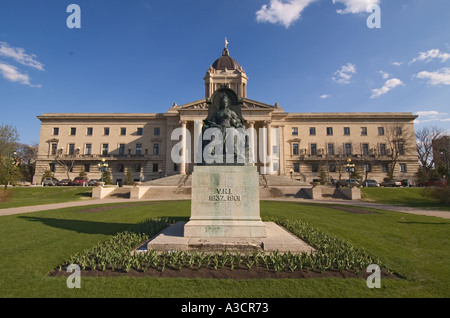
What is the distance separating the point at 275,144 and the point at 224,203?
163ft

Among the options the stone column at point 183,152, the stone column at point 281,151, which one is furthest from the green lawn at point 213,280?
the stone column at point 281,151

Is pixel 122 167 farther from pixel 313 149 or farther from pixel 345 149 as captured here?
pixel 345 149

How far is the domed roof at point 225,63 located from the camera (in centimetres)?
6821

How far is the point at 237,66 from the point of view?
229 feet

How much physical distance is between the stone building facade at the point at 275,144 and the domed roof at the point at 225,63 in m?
19.6

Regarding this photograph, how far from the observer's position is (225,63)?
227 ft

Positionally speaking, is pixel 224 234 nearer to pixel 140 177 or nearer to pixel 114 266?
pixel 114 266

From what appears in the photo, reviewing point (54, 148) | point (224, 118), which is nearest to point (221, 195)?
point (224, 118)

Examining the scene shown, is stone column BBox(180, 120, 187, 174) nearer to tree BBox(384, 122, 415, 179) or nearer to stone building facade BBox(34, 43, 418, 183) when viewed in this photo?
stone building facade BBox(34, 43, 418, 183)

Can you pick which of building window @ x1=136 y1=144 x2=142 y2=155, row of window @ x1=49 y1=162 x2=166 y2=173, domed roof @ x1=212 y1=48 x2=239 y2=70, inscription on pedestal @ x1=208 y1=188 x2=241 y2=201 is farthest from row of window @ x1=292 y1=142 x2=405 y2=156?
inscription on pedestal @ x1=208 y1=188 x2=241 y2=201

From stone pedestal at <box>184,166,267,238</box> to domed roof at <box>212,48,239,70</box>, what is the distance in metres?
66.0

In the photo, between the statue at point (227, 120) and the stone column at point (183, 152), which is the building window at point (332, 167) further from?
the statue at point (227, 120)

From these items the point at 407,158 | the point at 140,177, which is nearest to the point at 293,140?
the point at 407,158
